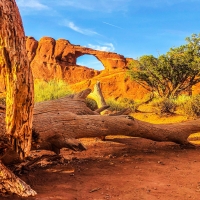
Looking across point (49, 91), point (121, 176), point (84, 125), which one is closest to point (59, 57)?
point (49, 91)

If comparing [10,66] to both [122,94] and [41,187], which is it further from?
[122,94]

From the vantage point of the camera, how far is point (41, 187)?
13.4 ft

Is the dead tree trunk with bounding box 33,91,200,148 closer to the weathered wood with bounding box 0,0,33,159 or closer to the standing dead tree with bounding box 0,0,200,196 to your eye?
the standing dead tree with bounding box 0,0,200,196

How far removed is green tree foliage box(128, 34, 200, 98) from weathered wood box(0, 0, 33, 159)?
20.7 m

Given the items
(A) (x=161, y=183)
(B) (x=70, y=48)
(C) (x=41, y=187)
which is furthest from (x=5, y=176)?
(B) (x=70, y=48)

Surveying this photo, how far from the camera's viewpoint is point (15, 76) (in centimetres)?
299

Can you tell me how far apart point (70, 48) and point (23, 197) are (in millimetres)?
46411

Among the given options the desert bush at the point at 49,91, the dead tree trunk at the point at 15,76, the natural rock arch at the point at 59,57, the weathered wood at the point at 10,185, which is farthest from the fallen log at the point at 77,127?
the natural rock arch at the point at 59,57

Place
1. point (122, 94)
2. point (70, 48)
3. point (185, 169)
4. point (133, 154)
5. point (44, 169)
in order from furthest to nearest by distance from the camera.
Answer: point (70, 48) < point (122, 94) < point (133, 154) < point (185, 169) < point (44, 169)

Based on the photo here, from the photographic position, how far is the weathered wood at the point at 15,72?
114 inches

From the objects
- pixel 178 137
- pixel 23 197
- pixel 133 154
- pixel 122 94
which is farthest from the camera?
pixel 122 94

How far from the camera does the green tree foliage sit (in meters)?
23.7

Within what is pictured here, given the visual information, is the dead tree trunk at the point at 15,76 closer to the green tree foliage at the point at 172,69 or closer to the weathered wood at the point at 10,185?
the weathered wood at the point at 10,185

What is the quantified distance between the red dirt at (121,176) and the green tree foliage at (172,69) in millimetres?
16903
